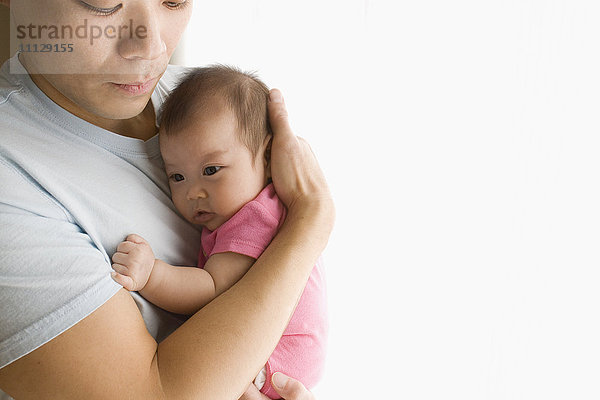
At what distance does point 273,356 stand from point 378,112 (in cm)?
82

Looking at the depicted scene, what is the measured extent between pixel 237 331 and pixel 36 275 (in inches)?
13.1

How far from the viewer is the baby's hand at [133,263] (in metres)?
0.99

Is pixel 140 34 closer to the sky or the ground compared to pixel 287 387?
closer to the sky

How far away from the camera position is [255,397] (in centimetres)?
113

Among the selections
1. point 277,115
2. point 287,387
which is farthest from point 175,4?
point 287,387

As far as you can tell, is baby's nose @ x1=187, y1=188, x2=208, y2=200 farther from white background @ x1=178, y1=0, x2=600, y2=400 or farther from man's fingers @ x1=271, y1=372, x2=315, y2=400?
white background @ x1=178, y1=0, x2=600, y2=400

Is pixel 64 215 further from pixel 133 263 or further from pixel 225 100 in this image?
pixel 225 100

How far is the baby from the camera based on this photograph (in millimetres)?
1160

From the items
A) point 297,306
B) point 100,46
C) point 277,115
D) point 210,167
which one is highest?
point 100,46

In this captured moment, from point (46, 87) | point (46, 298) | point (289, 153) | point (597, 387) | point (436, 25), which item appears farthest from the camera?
point (436, 25)

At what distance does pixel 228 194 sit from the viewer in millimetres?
A: 1217

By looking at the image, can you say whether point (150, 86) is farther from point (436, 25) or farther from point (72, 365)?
point (436, 25)

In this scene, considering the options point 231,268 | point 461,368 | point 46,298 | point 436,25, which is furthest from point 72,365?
point 436,25

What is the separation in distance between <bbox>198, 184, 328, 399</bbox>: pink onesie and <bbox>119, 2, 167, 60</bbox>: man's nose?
14.7 inches
